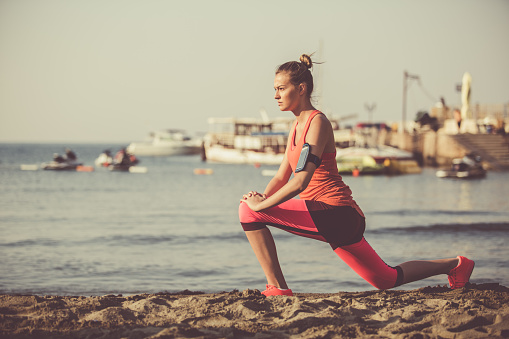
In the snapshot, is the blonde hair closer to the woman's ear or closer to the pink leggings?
the woman's ear

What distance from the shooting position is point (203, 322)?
4.31 meters

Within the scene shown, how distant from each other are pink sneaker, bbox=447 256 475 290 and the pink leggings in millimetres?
924

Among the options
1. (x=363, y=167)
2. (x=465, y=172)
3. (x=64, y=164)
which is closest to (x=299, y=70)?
(x=465, y=172)

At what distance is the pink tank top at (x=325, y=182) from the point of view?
4426 millimetres

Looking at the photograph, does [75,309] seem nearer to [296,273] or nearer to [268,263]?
[268,263]

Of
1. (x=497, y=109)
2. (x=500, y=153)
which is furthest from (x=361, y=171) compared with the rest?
(x=497, y=109)

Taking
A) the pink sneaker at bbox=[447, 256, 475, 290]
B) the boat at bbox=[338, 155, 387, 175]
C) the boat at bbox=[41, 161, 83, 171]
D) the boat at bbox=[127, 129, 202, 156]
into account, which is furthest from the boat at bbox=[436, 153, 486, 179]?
the boat at bbox=[127, 129, 202, 156]

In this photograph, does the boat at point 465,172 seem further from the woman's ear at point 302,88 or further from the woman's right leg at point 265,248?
the woman's ear at point 302,88

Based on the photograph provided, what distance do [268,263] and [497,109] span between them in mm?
→ 64244

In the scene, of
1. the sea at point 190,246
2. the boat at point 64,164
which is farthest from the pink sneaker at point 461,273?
the boat at point 64,164

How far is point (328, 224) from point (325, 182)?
0.99 ft

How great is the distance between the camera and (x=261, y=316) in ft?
14.5

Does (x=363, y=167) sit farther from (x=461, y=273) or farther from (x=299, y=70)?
(x=299, y=70)

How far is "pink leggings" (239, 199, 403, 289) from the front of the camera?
4430mm
